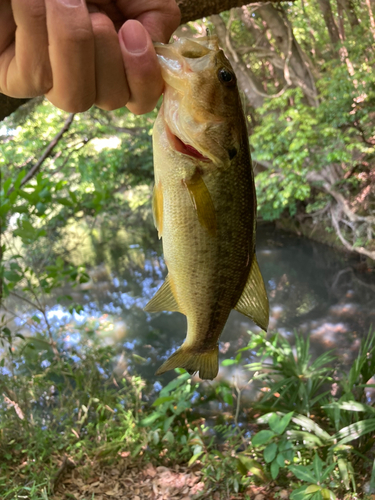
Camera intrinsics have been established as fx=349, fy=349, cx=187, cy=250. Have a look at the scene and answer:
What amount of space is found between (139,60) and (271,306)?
25.1 ft

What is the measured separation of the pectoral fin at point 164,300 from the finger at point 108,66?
2.43 feet

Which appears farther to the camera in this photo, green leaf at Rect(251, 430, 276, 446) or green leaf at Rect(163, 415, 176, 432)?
green leaf at Rect(163, 415, 176, 432)

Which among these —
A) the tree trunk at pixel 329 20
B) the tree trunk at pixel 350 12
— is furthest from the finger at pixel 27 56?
the tree trunk at pixel 350 12

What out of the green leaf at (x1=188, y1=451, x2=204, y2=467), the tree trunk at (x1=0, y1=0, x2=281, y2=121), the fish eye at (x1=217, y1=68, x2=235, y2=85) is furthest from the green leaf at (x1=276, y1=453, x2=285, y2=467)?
the tree trunk at (x1=0, y1=0, x2=281, y2=121)

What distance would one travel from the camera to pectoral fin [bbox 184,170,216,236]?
1203 millimetres

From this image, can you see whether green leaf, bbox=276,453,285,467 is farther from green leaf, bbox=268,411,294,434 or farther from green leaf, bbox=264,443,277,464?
green leaf, bbox=268,411,294,434

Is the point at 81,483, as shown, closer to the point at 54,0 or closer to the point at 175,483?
the point at 175,483

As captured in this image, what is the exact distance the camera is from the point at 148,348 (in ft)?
22.8

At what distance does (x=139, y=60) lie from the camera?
0.91 m

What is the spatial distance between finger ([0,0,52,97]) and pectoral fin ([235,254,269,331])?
0.92 metres

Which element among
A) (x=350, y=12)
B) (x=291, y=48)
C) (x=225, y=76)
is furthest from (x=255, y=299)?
(x=350, y=12)

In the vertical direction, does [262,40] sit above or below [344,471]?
above

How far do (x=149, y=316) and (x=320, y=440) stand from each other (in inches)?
212

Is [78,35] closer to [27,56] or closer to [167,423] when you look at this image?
[27,56]
